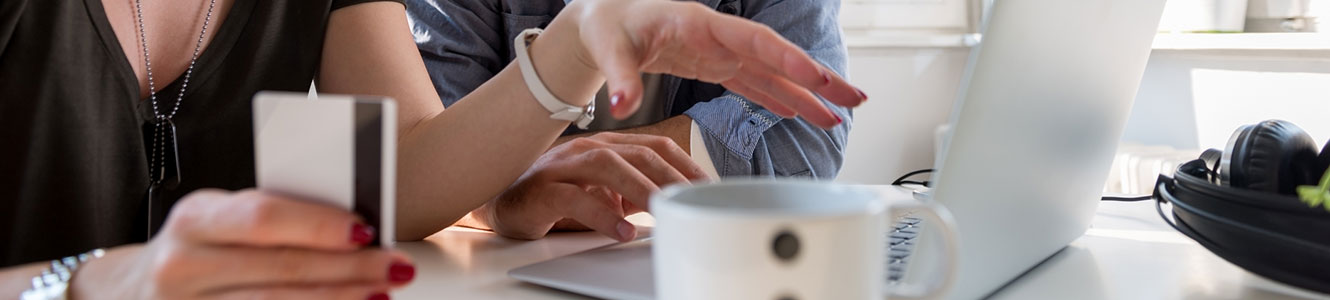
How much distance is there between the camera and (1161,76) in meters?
2.54

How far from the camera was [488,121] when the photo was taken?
2.90 feet

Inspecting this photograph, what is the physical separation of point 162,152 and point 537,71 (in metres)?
0.42

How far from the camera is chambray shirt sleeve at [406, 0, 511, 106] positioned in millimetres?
1512

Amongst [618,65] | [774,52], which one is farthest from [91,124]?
[774,52]

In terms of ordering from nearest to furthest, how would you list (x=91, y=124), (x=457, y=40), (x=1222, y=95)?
(x=91, y=124) < (x=457, y=40) < (x=1222, y=95)

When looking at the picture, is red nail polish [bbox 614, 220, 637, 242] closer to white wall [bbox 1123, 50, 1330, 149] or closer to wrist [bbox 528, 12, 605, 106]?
wrist [bbox 528, 12, 605, 106]

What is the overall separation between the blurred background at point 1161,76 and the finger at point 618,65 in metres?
0.84

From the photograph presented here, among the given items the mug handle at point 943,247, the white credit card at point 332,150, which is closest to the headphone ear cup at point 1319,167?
the mug handle at point 943,247

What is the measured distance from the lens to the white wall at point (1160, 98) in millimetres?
2088

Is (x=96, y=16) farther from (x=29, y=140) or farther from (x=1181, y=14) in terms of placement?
(x=1181, y=14)

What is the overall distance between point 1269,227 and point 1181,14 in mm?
2008

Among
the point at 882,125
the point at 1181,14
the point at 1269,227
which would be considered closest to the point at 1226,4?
the point at 1181,14

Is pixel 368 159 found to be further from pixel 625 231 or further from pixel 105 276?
pixel 625 231

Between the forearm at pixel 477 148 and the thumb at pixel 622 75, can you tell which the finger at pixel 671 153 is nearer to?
the forearm at pixel 477 148
